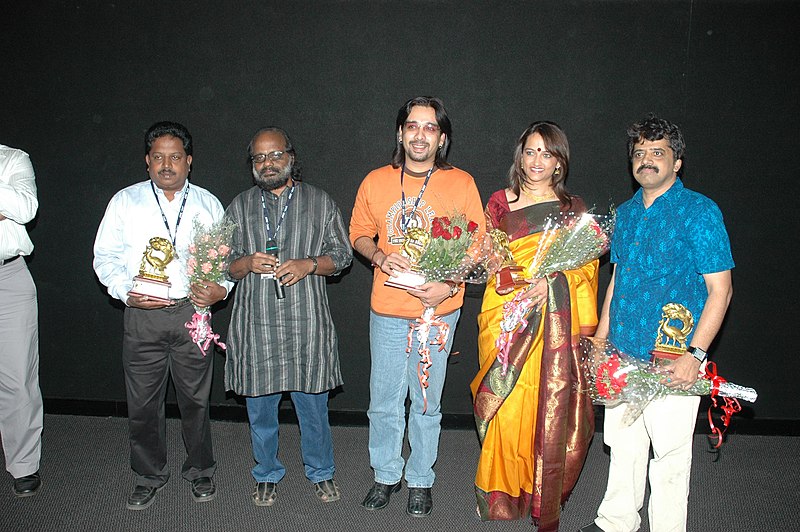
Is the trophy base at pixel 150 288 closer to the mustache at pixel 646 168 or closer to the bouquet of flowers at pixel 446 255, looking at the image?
the bouquet of flowers at pixel 446 255

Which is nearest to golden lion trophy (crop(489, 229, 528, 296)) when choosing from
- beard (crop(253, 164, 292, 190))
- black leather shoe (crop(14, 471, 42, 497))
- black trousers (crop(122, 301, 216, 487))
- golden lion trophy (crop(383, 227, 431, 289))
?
golden lion trophy (crop(383, 227, 431, 289))

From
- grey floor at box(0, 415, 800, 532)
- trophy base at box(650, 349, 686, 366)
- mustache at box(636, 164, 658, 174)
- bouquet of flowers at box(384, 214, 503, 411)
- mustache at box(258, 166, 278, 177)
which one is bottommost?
grey floor at box(0, 415, 800, 532)

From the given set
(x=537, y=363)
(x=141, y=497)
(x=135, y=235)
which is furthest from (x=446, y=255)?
(x=141, y=497)

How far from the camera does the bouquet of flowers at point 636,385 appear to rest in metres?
2.49

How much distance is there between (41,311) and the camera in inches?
163

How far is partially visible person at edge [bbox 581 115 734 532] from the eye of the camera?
243 cm

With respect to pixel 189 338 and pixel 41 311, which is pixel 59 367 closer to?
pixel 41 311

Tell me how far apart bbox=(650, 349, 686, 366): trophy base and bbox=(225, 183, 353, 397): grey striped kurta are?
4.67ft

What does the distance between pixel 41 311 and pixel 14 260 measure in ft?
3.92

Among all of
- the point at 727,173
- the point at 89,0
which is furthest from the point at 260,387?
the point at 727,173

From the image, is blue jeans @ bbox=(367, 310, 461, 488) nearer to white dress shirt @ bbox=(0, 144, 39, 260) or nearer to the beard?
the beard

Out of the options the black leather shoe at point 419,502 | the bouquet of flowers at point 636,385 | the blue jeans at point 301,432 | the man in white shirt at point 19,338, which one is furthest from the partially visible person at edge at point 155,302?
the bouquet of flowers at point 636,385

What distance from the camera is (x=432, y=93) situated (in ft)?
12.4

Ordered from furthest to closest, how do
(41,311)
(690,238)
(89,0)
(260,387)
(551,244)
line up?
(41,311) < (89,0) < (260,387) < (551,244) < (690,238)
